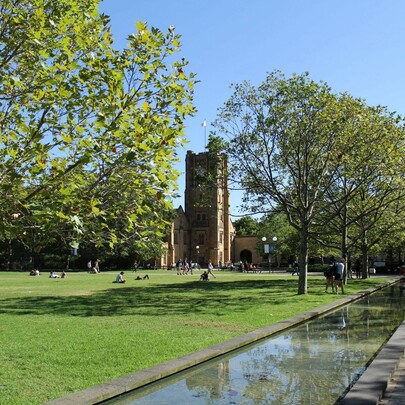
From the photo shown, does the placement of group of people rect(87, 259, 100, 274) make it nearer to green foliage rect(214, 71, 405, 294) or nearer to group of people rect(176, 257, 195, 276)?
group of people rect(176, 257, 195, 276)

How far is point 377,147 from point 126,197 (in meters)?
19.9

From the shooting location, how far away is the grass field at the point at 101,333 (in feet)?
23.9

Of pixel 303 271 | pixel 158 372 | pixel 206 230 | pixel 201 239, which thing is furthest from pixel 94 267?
pixel 158 372

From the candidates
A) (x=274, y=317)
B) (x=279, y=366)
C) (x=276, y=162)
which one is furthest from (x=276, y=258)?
(x=279, y=366)

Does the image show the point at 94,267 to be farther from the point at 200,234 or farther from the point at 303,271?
the point at 200,234

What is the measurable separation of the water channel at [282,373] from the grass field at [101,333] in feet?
2.87

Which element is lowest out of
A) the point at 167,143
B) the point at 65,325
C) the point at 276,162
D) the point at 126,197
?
the point at 65,325

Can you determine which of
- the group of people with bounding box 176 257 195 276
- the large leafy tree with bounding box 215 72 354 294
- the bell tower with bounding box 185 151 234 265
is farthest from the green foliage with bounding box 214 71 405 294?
the bell tower with bounding box 185 151 234 265

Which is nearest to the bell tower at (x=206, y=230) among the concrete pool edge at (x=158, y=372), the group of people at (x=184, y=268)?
the group of people at (x=184, y=268)

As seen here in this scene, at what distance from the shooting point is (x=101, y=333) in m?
A: 11.5

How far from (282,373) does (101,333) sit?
515cm

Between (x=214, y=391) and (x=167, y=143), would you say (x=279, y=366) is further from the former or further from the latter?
(x=167, y=143)

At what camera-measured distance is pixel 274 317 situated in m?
14.6

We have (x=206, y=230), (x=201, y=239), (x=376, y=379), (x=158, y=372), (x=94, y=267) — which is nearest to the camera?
(x=376, y=379)
